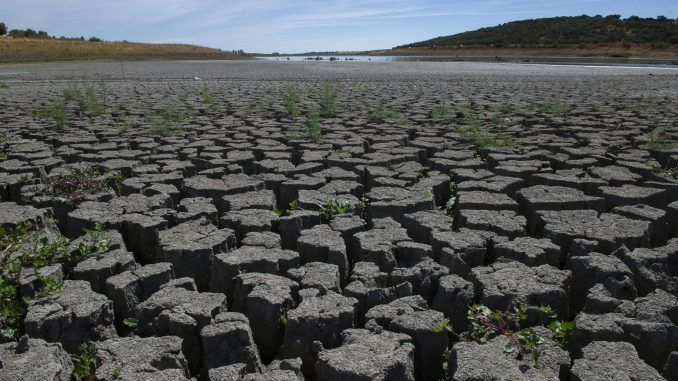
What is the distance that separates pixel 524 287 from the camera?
2.31 m

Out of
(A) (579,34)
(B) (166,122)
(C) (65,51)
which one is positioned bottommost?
(B) (166,122)

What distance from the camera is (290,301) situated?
2.26 m

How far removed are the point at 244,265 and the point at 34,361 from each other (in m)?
0.96

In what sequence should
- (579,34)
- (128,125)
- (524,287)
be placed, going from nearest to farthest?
(524,287)
(128,125)
(579,34)

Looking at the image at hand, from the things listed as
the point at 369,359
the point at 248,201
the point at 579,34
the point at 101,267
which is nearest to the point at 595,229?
the point at 369,359

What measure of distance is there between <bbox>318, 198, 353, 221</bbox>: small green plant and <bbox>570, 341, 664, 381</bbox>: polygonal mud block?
1.75 metres

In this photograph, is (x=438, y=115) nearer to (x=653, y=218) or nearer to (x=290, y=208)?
(x=290, y=208)

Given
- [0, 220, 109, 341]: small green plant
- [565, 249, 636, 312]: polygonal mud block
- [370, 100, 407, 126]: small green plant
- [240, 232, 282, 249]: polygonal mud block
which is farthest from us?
[370, 100, 407, 126]: small green plant

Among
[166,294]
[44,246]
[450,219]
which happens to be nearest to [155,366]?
[166,294]

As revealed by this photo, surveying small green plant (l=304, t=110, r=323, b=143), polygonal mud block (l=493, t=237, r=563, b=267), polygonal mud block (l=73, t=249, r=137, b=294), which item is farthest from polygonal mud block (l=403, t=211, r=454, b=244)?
small green plant (l=304, t=110, r=323, b=143)

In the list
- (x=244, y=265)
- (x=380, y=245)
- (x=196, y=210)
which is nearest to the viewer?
(x=244, y=265)

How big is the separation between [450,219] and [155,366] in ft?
6.16

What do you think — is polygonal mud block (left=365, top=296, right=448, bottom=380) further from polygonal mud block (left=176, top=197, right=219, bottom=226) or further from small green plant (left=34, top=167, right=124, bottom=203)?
small green plant (left=34, top=167, right=124, bottom=203)

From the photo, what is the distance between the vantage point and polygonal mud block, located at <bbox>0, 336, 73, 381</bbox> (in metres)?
1.72
